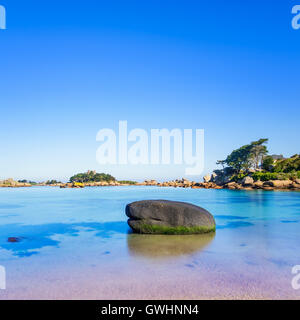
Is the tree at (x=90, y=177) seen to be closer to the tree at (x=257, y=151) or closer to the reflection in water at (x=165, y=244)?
the tree at (x=257, y=151)

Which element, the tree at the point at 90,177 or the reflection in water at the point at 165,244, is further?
the tree at the point at 90,177

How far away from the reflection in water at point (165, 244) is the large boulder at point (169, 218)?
28cm

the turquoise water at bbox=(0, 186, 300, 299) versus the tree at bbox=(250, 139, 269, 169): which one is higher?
the tree at bbox=(250, 139, 269, 169)

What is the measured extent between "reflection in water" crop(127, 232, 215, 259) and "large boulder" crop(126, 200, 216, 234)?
28cm

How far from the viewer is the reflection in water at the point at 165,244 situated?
25.5 ft

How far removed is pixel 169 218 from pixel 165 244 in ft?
5.13

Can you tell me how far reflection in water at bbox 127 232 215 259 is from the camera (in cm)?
778

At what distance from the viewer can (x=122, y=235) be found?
10758 millimetres

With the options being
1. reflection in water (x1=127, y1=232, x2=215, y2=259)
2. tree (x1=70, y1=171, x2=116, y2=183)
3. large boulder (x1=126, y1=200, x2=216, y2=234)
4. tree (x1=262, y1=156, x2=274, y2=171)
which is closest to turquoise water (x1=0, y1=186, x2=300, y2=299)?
reflection in water (x1=127, y1=232, x2=215, y2=259)

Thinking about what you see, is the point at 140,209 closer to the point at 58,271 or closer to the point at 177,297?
the point at 58,271

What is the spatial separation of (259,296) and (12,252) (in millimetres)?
7228

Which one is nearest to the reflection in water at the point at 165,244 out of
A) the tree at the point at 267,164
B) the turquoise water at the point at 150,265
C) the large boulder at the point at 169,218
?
the turquoise water at the point at 150,265

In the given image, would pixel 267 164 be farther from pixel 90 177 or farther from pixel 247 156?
pixel 90 177

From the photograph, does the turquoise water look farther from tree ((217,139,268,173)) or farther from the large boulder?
tree ((217,139,268,173))
